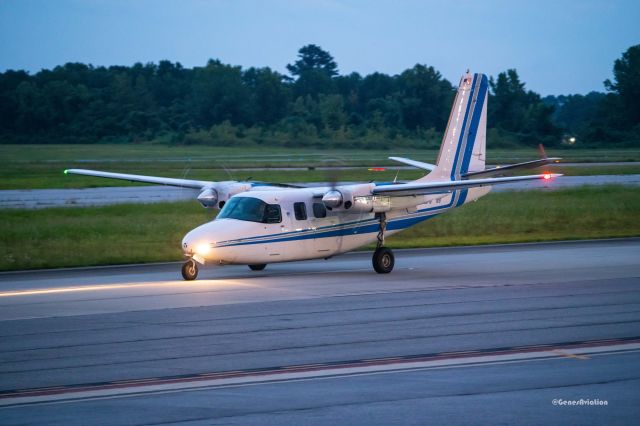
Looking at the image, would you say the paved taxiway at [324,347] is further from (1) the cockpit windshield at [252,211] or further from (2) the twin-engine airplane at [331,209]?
(1) the cockpit windshield at [252,211]

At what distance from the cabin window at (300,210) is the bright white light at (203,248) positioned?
108 inches

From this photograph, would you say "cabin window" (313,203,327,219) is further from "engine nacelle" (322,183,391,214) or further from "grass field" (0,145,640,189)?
"grass field" (0,145,640,189)

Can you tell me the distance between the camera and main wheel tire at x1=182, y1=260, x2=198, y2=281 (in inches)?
835

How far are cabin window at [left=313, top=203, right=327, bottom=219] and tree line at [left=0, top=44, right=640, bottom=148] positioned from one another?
5774cm

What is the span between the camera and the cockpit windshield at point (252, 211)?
2183 cm

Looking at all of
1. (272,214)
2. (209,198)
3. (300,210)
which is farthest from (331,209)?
(209,198)

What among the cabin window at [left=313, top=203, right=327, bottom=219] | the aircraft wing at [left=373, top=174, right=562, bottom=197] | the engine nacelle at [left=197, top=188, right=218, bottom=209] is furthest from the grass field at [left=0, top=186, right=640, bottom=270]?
the aircraft wing at [left=373, top=174, right=562, bottom=197]

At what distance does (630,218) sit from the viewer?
37156 millimetres

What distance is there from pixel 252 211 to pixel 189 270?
212 centimetres

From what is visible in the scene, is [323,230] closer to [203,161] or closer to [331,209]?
[331,209]

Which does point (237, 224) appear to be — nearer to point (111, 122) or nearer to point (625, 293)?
point (625, 293)

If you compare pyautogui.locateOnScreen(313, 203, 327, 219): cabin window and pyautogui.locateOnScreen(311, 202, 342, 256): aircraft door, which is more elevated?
pyautogui.locateOnScreen(313, 203, 327, 219): cabin window

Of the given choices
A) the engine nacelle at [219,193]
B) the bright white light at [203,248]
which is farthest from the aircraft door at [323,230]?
the bright white light at [203,248]

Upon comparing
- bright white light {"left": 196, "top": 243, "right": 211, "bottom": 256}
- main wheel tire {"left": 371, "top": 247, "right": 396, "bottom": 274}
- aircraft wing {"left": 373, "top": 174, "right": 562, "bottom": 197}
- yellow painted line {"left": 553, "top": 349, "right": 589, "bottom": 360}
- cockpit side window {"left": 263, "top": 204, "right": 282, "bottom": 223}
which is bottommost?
main wheel tire {"left": 371, "top": 247, "right": 396, "bottom": 274}
